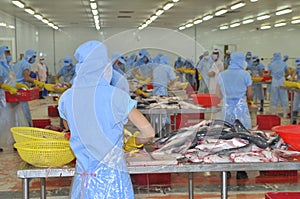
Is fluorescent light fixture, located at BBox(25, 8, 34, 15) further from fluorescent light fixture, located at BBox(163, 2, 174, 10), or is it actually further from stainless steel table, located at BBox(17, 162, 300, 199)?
stainless steel table, located at BBox(17, 162, 300, 199)

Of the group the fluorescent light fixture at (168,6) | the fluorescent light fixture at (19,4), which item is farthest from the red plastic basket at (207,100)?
the fluorescent light fixture at (19,4)

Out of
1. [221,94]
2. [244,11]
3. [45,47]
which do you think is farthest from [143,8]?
[221,94]

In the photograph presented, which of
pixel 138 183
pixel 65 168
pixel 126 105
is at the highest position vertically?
pixel 126 105

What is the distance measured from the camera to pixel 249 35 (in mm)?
17625

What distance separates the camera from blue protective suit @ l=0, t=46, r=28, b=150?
244 inches

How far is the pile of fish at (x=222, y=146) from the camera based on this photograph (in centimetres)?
248

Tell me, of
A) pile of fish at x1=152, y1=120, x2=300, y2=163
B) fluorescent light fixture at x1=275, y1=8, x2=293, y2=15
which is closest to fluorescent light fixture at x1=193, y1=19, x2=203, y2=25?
fluorescent light fixture at x1=275, y1=8, x2=293, y2=15

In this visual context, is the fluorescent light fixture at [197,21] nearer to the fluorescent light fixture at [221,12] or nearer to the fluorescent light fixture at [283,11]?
the fluorescent light fixture at [221,12]

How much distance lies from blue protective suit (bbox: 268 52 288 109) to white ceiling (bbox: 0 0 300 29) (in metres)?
1.95

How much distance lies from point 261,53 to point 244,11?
3863 millimetres

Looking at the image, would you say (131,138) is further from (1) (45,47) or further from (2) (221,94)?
(1) (45,47)

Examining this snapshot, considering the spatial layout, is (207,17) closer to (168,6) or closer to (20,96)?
(168,6)

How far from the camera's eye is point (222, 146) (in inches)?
101

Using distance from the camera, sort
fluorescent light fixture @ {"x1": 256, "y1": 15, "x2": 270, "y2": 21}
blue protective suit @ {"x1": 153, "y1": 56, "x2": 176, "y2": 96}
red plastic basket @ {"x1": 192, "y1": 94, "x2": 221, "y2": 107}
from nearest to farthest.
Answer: red plastic basket @ {"x1": 192, "y1": 94, "x2": 221, "y2": 107} < blue protective suit @ {"x1": 153, "y1": 56, "x2": 176, "y2": 96} < fluorescent light fixture @ {"x1": 256, "y1": 15, "x2": 270, "y2": 21}
